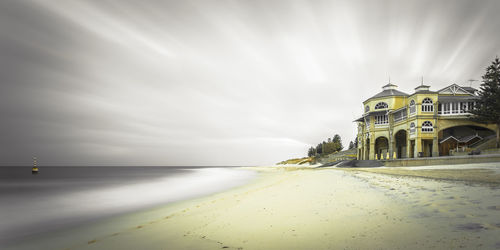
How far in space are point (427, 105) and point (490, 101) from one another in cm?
648

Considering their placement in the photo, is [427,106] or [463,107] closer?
[463,107]

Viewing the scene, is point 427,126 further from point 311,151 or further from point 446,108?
point 311,151

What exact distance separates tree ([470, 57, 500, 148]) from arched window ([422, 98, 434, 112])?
462 cm

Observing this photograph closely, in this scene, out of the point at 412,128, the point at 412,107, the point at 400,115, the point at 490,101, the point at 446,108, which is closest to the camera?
the point at 490,101

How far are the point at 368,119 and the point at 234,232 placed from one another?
47.6 metres

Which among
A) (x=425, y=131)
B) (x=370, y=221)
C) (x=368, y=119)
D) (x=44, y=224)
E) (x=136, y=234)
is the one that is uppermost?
(x=368, y=119)

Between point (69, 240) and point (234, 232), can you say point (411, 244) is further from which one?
point (69, 240)

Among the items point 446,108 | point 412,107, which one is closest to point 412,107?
point 412,107

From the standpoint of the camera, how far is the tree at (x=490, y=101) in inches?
1072

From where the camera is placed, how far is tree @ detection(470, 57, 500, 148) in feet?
89.3

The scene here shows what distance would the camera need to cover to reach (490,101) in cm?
2827

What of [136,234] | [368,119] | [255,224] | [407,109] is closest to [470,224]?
[255,224]

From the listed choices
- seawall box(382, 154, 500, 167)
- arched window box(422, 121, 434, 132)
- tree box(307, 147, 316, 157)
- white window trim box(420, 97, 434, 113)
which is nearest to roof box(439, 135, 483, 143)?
arched window box(422, 121, 434, 132)

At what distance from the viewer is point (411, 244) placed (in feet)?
11.8
